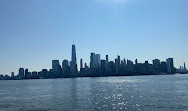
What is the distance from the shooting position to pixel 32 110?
5722 cm

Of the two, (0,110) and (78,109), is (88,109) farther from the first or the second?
(0,110)

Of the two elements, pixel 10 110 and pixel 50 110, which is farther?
pixel 10 110

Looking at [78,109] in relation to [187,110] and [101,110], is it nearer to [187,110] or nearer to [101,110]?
[101,110]

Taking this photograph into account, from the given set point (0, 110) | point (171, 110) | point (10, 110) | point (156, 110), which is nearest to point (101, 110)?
point (156, 110)

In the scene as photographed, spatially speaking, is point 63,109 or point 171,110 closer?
point 171,110

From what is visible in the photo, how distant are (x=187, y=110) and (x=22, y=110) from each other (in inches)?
1954

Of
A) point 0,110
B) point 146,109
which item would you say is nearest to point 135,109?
point 146,109

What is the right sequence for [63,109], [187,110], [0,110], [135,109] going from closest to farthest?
[187,110] → [135,109] → [63,109] → [0,110]

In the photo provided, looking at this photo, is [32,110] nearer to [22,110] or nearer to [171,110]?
[22,110]

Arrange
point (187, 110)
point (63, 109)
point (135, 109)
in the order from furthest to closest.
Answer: point (63, 109)
point (135, 109)
point (187, 110)

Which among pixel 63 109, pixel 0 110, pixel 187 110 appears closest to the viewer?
pixel 187 110

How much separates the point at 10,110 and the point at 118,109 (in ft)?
117

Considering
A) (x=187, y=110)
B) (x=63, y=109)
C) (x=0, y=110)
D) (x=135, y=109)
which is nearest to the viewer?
(x=187, y=110)

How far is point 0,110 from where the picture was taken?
199ft
